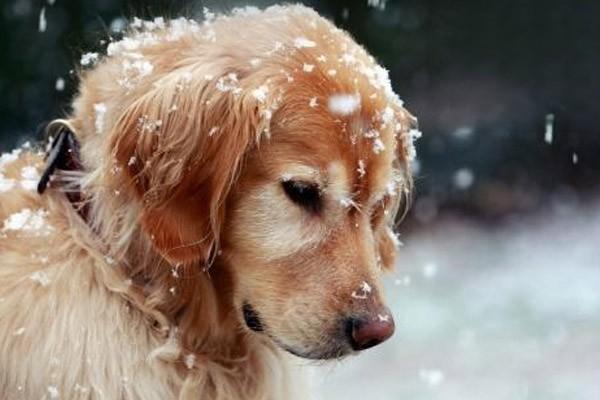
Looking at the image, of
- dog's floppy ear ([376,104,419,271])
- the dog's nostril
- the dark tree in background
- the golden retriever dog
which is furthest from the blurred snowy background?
the dog's nostril

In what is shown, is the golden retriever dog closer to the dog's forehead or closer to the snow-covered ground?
the dog's forehead

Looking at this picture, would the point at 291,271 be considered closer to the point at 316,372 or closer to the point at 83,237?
the point at 83,237

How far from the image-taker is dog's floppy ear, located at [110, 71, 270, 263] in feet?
10.1

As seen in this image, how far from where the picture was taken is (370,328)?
3008mm

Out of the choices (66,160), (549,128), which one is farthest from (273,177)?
(549,128)

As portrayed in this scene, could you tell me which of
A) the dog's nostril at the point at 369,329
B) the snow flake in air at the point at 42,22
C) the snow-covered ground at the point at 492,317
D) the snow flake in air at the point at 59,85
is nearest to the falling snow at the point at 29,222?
the dog's nostril at the point at 369,329

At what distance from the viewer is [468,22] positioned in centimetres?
846

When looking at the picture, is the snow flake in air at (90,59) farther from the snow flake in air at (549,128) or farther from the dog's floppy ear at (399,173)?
the snow flake in air at (549,128)

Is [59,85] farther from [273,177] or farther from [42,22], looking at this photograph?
[273,177]

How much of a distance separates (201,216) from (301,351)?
1.49ft

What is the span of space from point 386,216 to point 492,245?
5.02 meters

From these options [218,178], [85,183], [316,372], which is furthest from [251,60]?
[316,372]

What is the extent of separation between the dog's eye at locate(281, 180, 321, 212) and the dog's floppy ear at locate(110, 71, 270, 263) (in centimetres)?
15

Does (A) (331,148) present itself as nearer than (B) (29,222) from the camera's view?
Yes
